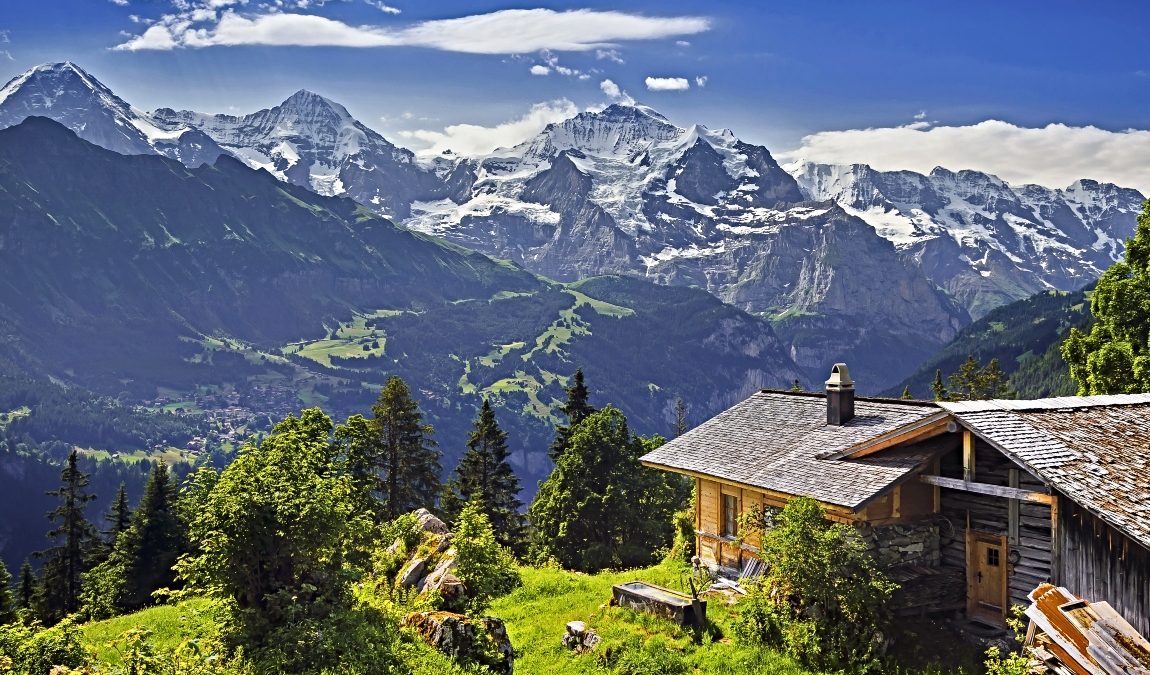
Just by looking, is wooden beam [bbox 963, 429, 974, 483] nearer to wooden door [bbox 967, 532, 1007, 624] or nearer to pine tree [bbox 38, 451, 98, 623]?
wooden door [bbox 967, 532, 1007, 624]

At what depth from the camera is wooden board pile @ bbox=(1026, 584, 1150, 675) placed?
51.0 feet

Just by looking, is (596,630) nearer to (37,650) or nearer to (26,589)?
(37,650)

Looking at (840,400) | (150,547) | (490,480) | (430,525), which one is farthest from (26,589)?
(840,400)

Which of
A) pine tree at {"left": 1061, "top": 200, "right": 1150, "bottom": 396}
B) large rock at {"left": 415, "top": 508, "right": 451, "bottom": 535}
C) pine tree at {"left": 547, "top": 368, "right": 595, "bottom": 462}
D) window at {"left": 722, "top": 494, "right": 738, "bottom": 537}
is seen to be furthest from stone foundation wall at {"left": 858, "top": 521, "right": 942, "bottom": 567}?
pine tree at {"left": 547, "top": 368, "right": 595, "bottom": 462}

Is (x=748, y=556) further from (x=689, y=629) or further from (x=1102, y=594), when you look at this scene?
(x=1102, y=594)

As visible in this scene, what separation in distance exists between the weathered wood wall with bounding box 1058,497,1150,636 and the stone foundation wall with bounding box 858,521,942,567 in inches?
196

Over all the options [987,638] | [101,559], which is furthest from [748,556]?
[101,559]

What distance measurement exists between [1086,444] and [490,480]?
54619 millimetres

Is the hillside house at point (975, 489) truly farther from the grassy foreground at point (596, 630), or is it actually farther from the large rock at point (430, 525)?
the large rock at point (430, 525)

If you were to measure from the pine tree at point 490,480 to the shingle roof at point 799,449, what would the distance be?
35120 millimetres

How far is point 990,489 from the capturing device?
78.5 ft

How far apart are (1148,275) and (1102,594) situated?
26148 mm

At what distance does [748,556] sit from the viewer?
3259 cm

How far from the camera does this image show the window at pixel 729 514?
33656 mm
